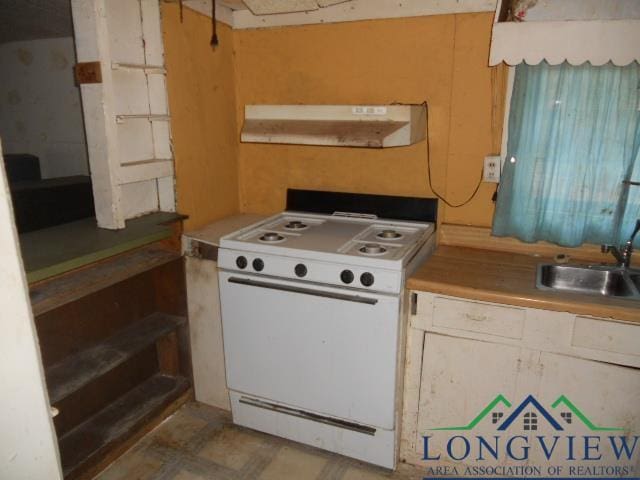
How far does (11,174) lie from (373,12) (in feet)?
6.47

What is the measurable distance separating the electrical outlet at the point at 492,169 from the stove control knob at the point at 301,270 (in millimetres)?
995

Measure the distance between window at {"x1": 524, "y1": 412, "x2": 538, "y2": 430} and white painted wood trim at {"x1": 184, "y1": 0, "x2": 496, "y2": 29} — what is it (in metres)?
1.73

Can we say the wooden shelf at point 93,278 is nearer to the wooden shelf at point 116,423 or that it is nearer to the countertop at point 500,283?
the wooden shelf at point 116,423

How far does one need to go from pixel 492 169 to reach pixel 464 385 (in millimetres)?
1003

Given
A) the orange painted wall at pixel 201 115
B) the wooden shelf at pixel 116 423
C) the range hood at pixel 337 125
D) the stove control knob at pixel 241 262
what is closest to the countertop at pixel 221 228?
the orange painted wall at pixel 201 115

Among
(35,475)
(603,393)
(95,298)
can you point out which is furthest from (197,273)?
(603,393)

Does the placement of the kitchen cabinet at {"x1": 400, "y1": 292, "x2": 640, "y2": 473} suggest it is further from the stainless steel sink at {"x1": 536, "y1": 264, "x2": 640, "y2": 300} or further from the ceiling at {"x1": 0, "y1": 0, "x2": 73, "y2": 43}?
the ceiling at {"x1": 0, "y1": 0, "x2": 73, "y2": 43}

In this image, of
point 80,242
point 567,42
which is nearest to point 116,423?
point 80,242

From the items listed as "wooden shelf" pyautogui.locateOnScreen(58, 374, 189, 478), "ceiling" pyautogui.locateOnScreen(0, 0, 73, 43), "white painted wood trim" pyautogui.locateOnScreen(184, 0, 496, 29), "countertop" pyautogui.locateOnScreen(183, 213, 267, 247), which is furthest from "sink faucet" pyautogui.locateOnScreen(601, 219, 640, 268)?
"ceiling" pyautogui.locateOnScreen(0, 0, 73, 43)

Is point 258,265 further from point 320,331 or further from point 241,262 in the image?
point 320,331

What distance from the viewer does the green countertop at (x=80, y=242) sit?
5.32 feet

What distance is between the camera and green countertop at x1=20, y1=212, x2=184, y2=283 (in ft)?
5.32

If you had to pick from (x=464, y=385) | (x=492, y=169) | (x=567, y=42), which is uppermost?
(x=567, y=42)

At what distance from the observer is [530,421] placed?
6.01 feet
